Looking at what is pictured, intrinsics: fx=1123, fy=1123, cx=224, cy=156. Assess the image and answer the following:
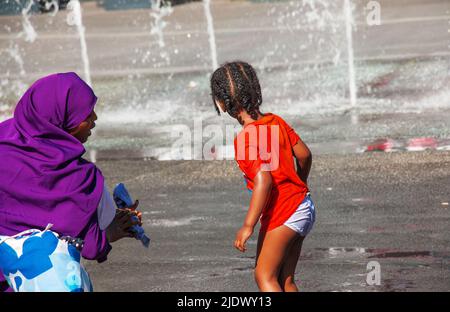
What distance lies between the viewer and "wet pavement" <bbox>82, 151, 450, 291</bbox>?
682 centimetres

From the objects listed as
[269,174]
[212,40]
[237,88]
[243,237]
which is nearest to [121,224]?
[243,237]

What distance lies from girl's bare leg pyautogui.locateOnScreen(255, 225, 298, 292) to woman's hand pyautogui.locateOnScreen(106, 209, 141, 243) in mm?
794

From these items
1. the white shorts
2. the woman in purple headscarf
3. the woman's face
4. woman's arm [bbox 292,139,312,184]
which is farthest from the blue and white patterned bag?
woman's arm [bbox 292,139,312,184]

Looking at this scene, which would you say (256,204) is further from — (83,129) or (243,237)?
(83,129)

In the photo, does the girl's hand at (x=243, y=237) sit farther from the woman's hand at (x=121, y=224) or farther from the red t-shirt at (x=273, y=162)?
the woman's hand at (x=121, y=224)

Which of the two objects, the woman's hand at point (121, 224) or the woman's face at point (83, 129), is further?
the woman's hand at point (121, 224)

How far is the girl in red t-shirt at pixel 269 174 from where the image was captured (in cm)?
514

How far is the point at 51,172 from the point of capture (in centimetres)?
426

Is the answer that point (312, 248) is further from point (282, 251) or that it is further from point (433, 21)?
point (433, 21)

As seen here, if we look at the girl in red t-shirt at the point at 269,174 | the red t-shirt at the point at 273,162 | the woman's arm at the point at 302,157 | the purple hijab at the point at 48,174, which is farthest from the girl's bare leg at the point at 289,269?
the purple hijab at the point at 48,174

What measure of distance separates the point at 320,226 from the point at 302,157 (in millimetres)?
2643

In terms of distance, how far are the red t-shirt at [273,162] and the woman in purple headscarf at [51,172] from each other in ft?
3.20
